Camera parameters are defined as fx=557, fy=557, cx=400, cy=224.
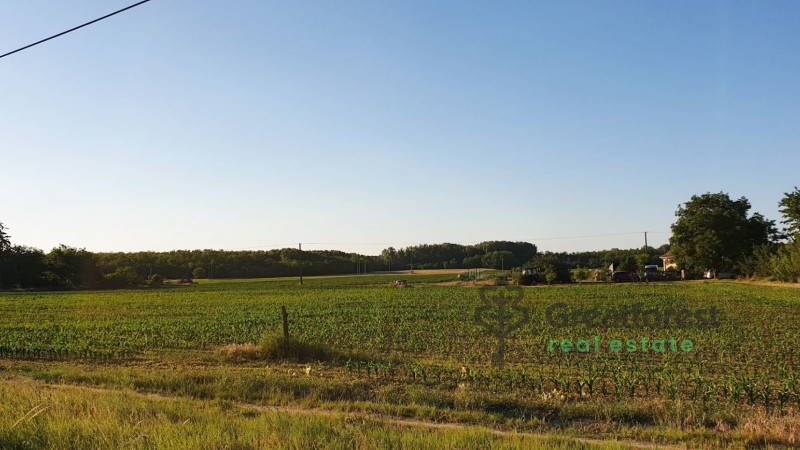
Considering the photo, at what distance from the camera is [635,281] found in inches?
2608

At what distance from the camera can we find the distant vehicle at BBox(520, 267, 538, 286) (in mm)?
69162

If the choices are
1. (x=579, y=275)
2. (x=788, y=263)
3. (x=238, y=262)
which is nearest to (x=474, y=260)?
(x=238, y=262)

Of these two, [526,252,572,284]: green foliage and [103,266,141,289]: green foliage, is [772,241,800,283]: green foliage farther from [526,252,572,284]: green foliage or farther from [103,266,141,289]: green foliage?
[103,266,141,289]: green foliage

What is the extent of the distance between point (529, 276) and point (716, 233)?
24.2 meters

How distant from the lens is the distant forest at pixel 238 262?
87062 millimetres

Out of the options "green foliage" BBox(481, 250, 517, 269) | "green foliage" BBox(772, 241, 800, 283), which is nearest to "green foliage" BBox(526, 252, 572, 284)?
"green foliage" BBox(772, 241, 800, 283)

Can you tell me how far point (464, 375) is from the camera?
504 inches

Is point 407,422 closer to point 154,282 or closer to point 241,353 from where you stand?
point 241,353

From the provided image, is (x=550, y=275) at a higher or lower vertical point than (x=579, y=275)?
higher

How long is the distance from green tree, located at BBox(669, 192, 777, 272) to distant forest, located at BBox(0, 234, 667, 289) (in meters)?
11.1

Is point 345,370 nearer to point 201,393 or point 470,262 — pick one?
point 201,393

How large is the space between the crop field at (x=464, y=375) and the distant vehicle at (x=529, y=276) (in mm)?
40767

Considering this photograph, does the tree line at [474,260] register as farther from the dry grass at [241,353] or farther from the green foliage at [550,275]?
the dry grass at [241,353]

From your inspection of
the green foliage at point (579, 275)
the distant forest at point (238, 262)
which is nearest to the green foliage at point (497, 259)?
the distant forest at point (238, 262)
